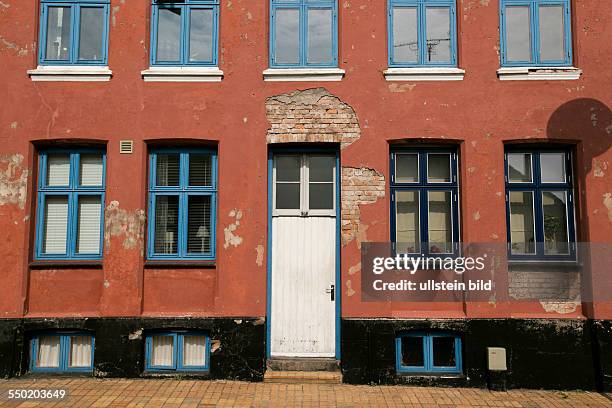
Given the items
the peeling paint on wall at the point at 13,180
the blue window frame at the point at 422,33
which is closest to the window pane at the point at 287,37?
the blue window frame at the point at 422,33

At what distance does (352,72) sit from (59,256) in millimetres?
5334

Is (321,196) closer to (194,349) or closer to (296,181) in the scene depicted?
(296,181)

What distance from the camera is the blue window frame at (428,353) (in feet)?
22.8

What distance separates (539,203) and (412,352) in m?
3.01

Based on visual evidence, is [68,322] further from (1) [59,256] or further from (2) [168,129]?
(2) [168,129]

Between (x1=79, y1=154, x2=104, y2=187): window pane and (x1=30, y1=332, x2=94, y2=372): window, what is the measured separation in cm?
232

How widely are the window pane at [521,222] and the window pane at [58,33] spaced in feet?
24.2

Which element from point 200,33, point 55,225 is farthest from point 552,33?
point 55,225

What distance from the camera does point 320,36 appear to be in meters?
7.38

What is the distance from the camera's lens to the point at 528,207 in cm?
724

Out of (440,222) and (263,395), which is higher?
(440,222)

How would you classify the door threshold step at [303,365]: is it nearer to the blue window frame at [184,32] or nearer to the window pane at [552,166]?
the window pane at [552,166]

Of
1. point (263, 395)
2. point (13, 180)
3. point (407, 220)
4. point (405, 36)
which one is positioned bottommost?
point (263, 395)

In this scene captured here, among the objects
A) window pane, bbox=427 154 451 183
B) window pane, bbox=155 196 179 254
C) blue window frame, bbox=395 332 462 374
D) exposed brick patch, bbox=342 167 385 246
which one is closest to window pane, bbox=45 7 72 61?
window pane, bbox=155 196 179 254
